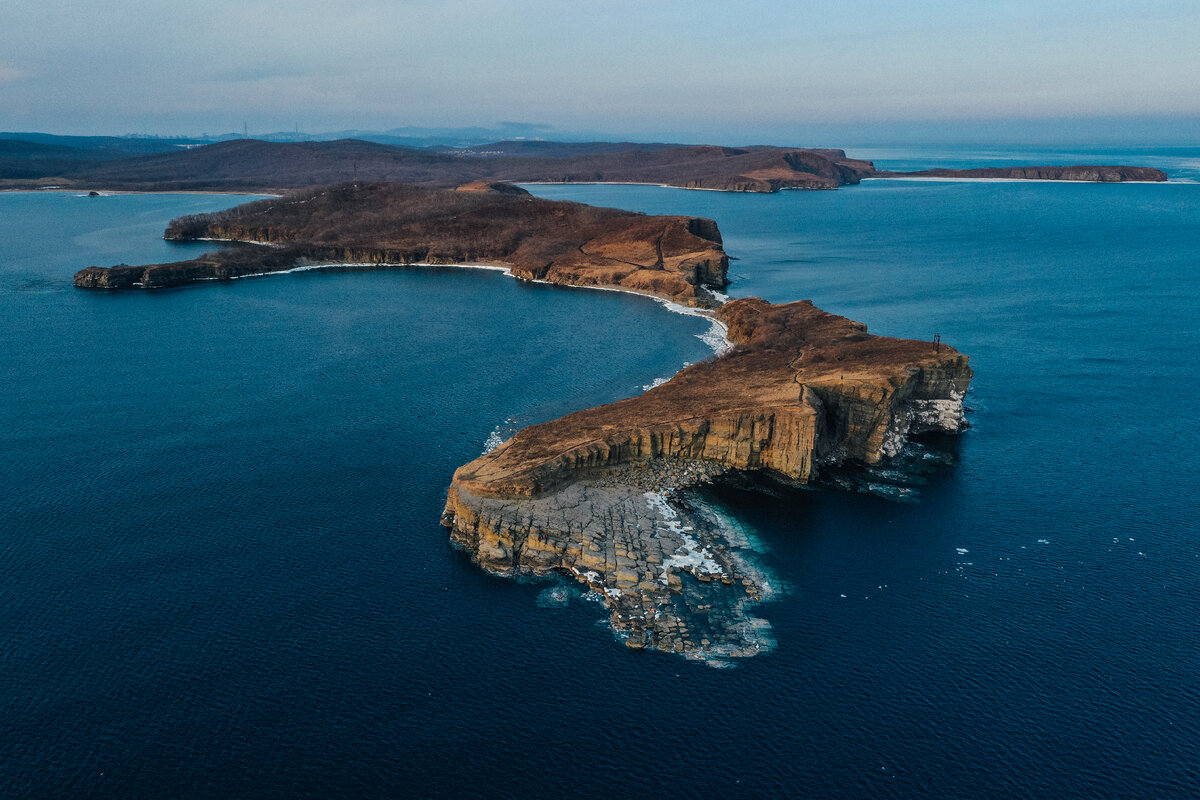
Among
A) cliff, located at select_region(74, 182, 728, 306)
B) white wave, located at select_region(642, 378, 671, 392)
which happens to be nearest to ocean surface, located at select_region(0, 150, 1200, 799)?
white wave, located at select_region(642, 378, 671, 392)

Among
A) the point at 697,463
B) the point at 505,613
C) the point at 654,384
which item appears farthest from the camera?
the point at 654,384

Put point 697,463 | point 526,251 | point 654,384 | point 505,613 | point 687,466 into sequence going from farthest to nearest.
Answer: point 526,251, point 654,384, point 697,463, point 687,466, point 505,613

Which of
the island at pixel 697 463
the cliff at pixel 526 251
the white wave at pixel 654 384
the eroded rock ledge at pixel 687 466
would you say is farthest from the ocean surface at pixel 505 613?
the cliff at pixel 526 251

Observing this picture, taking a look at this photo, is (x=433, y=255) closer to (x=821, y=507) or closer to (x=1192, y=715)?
(x=821, y=507)

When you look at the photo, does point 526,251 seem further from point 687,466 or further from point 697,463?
point 687,466

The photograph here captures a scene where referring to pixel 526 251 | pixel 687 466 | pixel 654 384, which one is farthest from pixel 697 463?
pixel 526 251

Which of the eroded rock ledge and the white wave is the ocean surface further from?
the eroded rock ledge
